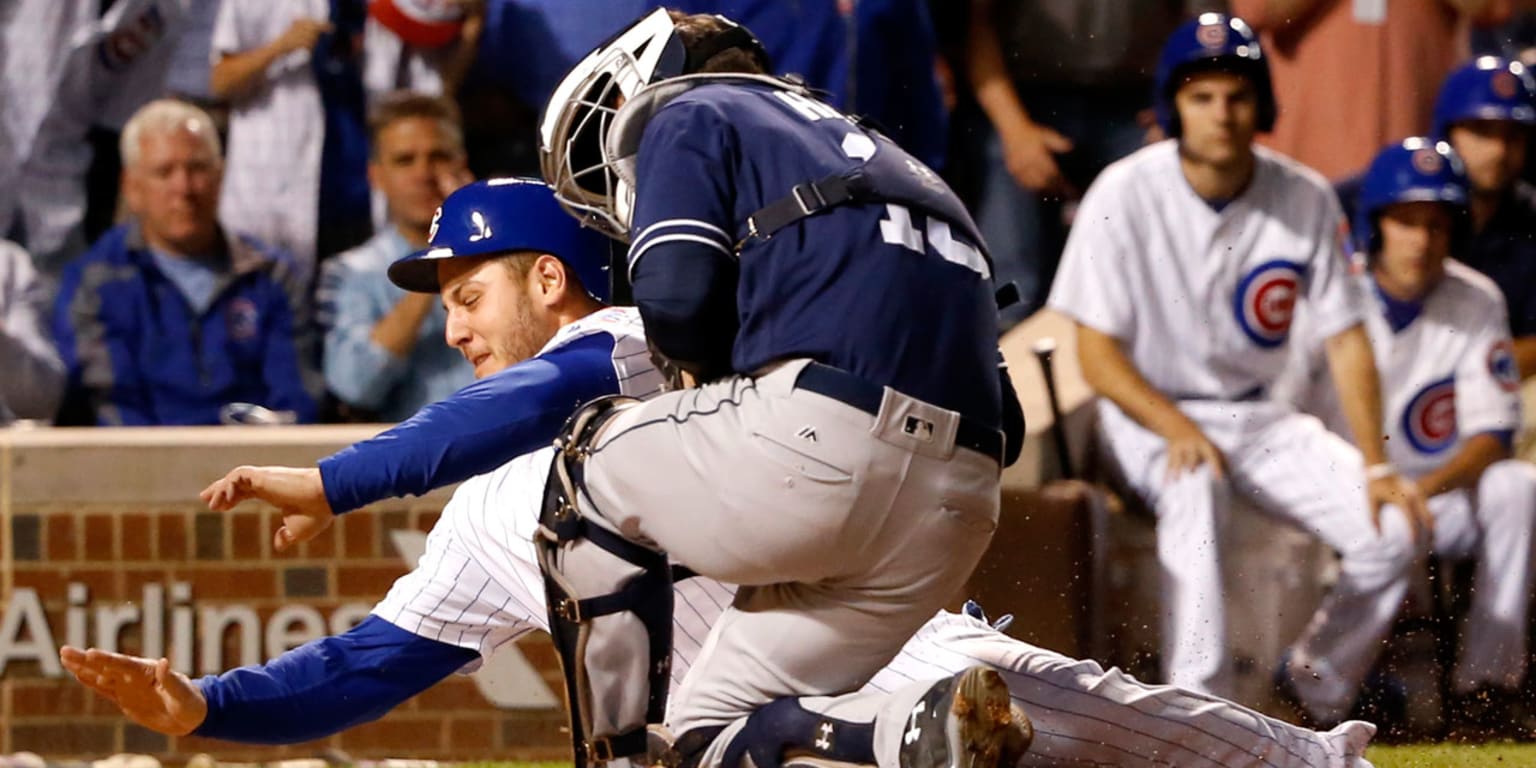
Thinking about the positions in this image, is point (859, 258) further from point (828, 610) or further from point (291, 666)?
point (291, 666)

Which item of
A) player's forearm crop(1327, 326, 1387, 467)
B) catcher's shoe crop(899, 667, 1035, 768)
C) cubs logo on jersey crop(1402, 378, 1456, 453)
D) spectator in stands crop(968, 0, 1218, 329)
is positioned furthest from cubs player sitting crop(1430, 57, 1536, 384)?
catcher's shoe crop(899, 667, 1035, 768)

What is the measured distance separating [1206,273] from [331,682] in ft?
10.5

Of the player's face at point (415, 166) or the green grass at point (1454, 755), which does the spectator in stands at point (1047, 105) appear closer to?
the player's face at point (415, 166)

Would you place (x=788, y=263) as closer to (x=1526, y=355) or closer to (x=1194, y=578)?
(x=1194, y=578)

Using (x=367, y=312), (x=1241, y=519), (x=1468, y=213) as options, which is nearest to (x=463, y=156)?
(x=367, y=312)

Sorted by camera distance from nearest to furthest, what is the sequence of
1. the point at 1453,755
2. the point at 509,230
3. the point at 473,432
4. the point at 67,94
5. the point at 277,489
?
1. the point at 277,489
2. the point at 473,432
3. the point at 509,230
4. the point at 1453,755
5. the point at 67,94

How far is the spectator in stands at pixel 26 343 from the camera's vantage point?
265 inches

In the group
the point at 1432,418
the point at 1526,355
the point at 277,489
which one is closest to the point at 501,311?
the point at 277,489

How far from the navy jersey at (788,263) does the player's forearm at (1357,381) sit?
3.24 meters

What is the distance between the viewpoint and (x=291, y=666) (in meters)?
4.22

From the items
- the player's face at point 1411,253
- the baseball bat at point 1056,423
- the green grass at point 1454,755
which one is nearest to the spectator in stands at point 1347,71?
the player's face at point 1411,253

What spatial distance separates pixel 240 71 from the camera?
673 centimetres

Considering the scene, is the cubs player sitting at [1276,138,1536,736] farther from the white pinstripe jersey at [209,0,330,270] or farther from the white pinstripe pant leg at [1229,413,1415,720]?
the white pinstripe jersey at [209,0,330,270]

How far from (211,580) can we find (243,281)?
92 centimetres
